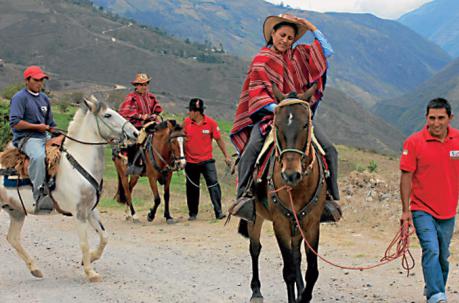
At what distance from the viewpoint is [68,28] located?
4877 inches

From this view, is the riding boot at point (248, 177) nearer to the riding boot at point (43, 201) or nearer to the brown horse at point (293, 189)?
the brown horse at point (293, 189)

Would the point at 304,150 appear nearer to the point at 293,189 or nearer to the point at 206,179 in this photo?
the point at 293,189

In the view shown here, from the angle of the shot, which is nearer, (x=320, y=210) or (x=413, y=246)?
(x=320, y=210)

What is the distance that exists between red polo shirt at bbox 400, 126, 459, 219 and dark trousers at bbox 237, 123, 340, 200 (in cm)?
77

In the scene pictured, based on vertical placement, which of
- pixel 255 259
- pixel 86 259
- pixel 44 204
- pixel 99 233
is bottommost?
pixel 86 259

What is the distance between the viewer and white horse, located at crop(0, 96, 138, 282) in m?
8.59

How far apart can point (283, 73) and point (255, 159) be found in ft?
3.27

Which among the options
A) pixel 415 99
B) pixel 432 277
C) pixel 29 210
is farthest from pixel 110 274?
pixel 415 99

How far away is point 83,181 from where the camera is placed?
340 inches

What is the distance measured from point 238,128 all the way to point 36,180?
3035mm

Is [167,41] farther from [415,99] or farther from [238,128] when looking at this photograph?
[238,128]

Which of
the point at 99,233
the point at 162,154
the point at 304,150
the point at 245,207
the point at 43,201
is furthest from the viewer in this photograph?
the point at 162,154

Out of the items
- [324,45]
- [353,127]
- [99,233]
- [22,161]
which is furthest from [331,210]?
[353,127]

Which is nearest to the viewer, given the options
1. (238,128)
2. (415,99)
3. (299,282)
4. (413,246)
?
(299,282)
